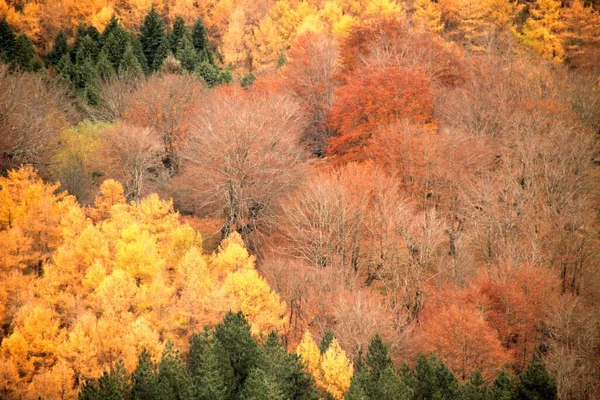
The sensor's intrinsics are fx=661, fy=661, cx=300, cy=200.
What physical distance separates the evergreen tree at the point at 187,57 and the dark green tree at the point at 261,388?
56.9 m

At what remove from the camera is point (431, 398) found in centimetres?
3319

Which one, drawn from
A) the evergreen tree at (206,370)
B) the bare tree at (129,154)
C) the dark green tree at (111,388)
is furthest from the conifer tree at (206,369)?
the bare tree at (129,154)

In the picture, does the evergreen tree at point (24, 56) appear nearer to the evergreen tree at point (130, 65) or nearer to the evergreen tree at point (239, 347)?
the evergreen tree at point (130, 65)

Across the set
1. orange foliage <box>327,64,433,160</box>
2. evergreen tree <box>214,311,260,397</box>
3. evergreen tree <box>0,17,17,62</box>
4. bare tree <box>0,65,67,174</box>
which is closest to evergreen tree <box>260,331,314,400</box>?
evergreen tree <box>214,311,260,397</box>

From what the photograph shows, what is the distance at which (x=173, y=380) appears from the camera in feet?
112

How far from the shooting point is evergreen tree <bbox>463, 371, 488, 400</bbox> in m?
31.6

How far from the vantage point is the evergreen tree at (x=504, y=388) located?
1246 inches

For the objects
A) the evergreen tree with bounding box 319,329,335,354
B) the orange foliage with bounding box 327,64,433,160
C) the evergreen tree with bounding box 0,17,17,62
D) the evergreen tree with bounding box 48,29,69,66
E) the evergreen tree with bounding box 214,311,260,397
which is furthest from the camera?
the evergreen tree with bounding box 48,29,69,66

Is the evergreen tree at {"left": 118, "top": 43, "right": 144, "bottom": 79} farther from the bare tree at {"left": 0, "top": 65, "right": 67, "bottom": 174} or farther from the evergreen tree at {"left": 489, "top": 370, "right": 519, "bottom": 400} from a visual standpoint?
the evergreen tree at {"left": 489, "top": 370, "right": 519, "bottom": 400}

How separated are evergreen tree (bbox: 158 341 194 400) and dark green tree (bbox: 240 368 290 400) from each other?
2.84 metres

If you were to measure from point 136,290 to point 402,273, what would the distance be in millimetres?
16799

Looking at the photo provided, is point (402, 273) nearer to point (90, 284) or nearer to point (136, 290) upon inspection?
point (136, 290)

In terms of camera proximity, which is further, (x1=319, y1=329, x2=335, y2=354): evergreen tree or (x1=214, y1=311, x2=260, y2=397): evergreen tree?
(x1=214, y1=311, x2=260, y2=397): evergreen tree

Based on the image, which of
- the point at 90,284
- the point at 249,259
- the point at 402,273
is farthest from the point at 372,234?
the point at 90,284
